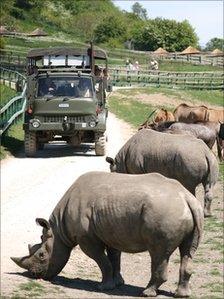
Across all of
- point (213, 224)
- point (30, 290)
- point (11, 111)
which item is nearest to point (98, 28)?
point (11, 111)

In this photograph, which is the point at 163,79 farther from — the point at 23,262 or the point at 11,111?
the point at 23,262

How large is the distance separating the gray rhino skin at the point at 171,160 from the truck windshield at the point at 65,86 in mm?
7176

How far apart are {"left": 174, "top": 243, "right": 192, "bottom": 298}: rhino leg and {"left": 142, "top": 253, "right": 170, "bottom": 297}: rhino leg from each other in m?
0.30

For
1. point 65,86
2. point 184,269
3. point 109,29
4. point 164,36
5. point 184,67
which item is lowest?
point 184,269

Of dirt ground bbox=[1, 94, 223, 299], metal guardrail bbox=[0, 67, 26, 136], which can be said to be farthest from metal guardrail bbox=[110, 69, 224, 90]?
dirt ground bbox=[1, 94, 223, 299]

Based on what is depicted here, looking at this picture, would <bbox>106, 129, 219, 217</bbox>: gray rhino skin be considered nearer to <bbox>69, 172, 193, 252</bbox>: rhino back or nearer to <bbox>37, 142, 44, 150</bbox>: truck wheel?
<bbox>69, 172, 193, 252</bbox>: rhino back

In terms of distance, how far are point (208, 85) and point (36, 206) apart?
39.0 m

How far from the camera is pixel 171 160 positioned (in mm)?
14219

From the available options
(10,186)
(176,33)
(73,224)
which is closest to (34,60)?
(10,186)

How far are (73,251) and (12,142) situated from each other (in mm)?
10686

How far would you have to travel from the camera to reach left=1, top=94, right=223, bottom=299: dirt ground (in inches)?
395

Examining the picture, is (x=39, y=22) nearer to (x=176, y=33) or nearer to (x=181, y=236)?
(x=176, y=33)

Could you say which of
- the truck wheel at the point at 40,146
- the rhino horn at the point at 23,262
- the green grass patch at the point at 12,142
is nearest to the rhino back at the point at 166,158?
the rhino horn at the point at 23,262

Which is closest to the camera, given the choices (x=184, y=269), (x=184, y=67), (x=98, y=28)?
(x=184, y=269)
